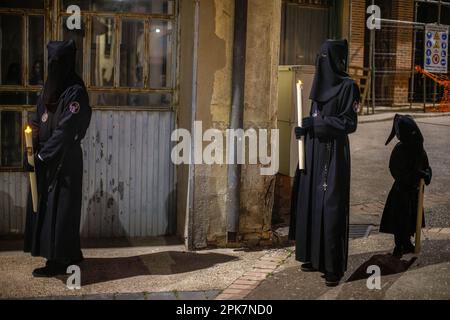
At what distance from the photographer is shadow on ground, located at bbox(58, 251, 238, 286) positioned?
6.05 m

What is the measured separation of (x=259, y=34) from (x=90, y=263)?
2957 mm

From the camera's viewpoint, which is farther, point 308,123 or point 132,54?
point 132,54

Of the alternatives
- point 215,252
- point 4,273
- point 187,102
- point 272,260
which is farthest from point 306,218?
point 4,273

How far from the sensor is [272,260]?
6.58 m

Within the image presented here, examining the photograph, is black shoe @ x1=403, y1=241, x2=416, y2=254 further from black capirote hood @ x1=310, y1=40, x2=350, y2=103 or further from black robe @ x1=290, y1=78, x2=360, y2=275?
black capirote hood @ x1=310, y1=40, x2=350, y2=103

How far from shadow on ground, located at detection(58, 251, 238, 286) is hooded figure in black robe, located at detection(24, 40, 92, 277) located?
32 cm

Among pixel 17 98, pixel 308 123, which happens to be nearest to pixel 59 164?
pixel 17 98

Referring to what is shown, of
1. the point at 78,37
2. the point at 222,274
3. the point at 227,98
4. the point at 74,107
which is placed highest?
the point at 78,37

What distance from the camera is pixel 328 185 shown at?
5.70 m

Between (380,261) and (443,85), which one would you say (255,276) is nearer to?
(380,261)

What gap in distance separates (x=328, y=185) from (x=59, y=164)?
2.44 m

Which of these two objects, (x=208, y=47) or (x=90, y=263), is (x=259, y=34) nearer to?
(x=208, y=47)

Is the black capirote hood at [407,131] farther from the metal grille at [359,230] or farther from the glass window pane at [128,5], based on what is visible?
the glass window pane at [128,5]

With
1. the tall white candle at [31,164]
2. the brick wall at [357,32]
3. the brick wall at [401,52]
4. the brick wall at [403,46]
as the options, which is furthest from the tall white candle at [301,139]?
the brick wall at [403,46]
